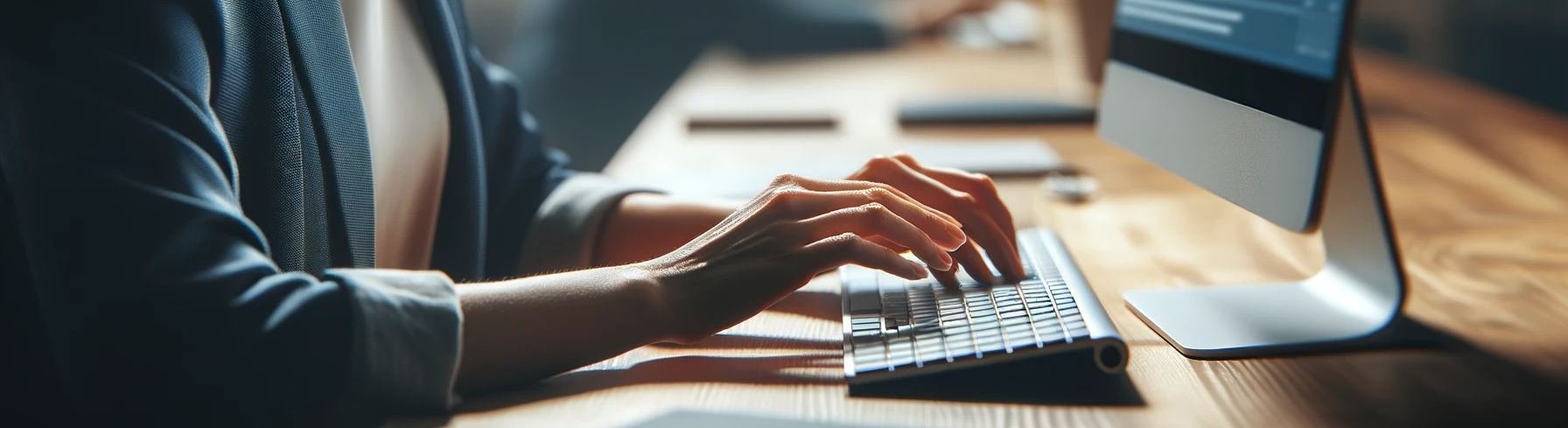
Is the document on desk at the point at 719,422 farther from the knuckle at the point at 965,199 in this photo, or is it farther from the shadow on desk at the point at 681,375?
the knuckle at the point at 965,199

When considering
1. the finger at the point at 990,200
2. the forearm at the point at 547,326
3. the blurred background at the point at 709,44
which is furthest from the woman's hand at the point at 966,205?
the blurred background at the point at 709,44

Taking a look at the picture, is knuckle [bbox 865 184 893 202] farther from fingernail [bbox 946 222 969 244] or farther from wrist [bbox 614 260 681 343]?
wrist [bbox 614 260 681 343]

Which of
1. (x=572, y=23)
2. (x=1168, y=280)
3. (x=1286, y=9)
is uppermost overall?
(x=1286, y=9)

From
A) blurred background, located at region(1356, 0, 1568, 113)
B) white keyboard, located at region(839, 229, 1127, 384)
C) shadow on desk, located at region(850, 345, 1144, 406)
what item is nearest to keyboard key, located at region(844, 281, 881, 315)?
white keyboard, located at region(839, 229, 1127, 384)

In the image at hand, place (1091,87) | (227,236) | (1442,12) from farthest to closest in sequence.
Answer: (1442,12), (1091,87), (227,236)

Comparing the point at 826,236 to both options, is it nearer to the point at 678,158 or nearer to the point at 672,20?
the point at 678,158

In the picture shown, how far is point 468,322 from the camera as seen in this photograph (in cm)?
60

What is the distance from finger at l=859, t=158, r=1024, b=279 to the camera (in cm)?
76

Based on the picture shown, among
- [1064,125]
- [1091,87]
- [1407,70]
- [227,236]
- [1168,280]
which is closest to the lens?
[227,236]

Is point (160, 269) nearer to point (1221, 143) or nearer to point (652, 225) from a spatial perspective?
point (652, 225)

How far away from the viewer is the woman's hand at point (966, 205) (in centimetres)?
74

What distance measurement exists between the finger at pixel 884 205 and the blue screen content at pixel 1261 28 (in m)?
0.23

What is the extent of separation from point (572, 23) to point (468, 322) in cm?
172

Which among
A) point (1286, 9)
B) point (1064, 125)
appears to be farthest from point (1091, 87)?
point (1286, 9)
